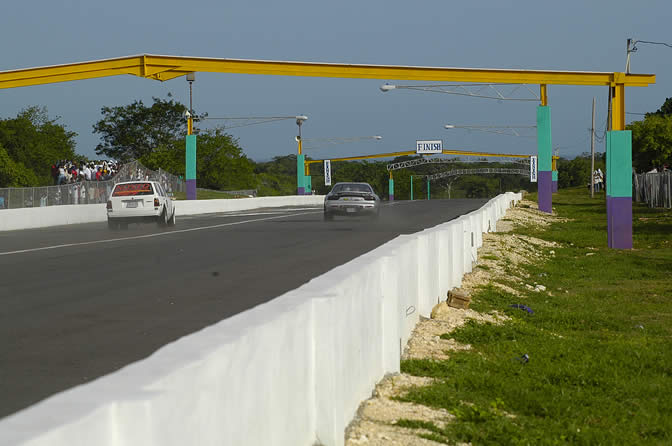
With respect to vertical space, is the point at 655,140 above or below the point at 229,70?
below

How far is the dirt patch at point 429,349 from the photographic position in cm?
583

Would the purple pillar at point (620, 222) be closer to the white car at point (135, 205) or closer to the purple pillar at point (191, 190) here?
the white car at point (135, 205)

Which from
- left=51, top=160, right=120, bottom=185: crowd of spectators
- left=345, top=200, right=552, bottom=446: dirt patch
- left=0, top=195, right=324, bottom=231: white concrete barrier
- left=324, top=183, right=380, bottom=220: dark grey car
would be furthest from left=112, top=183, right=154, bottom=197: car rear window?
left=345, top=200, right=552, bottom=446: dirt patch

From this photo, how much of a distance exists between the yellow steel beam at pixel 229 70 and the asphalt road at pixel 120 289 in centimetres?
1041

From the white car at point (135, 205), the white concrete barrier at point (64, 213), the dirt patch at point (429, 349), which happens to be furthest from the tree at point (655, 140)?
the dirt patch at point (429, 349)

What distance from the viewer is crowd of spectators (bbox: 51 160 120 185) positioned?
39.5 m

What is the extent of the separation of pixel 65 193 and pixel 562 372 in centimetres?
3062

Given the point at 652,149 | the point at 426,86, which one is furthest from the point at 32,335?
the point at 652,149

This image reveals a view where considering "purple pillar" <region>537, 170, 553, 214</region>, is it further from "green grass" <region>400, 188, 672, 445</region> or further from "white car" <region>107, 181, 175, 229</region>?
"green grass" <region>400, 188, 672, 445</region>

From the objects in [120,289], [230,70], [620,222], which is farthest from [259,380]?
[230,70]

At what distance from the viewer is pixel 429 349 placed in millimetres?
9078

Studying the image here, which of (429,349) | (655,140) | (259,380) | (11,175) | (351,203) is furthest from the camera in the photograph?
(655,140)

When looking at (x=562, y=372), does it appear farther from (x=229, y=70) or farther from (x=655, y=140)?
(x=655, y=140)

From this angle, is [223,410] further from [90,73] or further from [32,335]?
[90,73]
